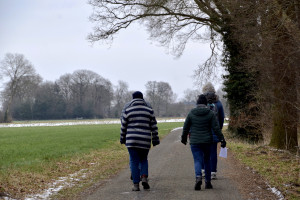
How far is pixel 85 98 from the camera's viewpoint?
104m

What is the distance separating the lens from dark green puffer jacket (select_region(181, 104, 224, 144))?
23.5 feet

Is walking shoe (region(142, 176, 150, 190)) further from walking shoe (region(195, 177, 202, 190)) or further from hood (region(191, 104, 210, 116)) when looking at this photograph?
hood (region(191, 104, 210, 116))

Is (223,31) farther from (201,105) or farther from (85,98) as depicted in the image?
(85,98)

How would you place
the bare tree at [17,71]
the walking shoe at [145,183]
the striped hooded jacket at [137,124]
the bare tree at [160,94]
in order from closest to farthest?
1. the striped hooded jacket at [137,124]
2. the walking shoe at [145,183]
3. the bare tree at [17,71]
4. the bare tree at [160,94]

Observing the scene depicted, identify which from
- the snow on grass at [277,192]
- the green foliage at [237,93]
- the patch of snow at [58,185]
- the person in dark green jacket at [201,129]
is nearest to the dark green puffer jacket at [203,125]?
the person in dark green jacket at [201,129]

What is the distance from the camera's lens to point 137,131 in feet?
23.2

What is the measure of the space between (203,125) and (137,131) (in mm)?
1283

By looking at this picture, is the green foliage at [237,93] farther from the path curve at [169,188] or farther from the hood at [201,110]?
the hood at [201,110]

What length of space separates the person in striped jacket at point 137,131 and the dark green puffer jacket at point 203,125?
78 cm

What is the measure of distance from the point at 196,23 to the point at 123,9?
194 inches

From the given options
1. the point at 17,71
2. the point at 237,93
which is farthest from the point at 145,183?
the point at 17,71

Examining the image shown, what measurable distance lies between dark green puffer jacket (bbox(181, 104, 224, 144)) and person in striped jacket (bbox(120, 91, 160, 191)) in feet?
2.55

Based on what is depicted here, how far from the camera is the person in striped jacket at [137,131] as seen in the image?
7043 millimetres

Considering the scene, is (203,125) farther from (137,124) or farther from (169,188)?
(169,188)
